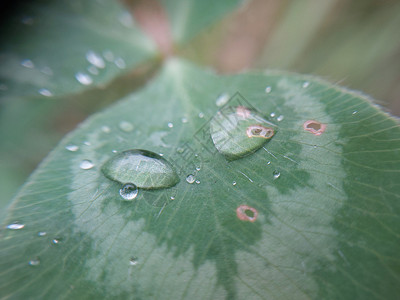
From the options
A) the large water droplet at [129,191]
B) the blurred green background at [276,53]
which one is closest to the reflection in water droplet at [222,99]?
the large water droplet at [129,191]

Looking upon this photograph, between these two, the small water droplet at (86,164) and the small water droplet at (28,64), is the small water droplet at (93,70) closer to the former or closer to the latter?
the small water droplet at (28,64)

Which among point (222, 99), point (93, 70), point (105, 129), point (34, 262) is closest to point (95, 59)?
point (93, 70)

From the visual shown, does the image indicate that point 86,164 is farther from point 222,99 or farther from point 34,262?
point 222,99

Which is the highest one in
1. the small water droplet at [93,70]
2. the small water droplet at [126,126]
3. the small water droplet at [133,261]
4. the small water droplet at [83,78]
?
the small water droplet at [93,70]

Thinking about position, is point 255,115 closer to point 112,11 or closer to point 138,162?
point 138,162

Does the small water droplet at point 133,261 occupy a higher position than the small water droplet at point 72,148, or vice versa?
the small water droplet at point 72,148

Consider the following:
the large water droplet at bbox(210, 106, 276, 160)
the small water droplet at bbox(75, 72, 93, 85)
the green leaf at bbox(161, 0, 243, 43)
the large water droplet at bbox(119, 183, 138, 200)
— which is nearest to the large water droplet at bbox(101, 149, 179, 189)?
the large water droplet at bbox(119, 183, 138, 200)
